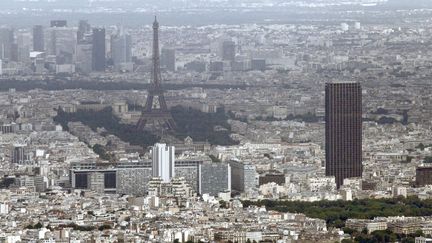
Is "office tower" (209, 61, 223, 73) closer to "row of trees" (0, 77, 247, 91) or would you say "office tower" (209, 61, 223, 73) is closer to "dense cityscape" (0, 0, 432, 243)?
"dense cityscape" (0, 0, 432, 243)

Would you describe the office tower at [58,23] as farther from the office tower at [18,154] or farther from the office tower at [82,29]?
the office tower at [18,154]

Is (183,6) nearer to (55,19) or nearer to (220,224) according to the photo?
(55,19)

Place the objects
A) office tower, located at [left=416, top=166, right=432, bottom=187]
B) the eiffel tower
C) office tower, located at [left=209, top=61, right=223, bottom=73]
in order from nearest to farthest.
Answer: office tower, located at [left=416, top=166, right=432, bottom=187]
the eiffel tower
office tower, located at [left=209, top=61, right=223, bottom=73]

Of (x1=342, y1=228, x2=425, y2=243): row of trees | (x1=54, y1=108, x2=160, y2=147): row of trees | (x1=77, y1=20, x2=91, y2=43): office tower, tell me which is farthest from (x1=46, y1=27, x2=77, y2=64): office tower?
(x1=342, y1=228, x2=425, y2=243): row of trees

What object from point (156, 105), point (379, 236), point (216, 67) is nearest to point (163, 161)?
point (379, 236)

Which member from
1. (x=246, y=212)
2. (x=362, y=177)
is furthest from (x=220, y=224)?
(x=362, y=177)
